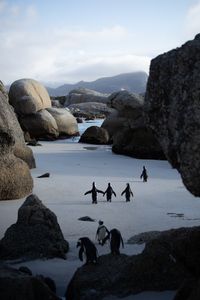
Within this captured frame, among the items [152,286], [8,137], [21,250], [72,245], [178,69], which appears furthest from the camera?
[8,137]

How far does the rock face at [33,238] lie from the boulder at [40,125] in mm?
28997

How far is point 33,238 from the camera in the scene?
10164 mm

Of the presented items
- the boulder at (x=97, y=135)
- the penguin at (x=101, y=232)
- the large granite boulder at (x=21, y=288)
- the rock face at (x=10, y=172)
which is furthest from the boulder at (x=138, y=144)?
the large granite boulder at (x=21, y=288)

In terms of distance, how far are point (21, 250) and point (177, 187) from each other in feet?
33.5

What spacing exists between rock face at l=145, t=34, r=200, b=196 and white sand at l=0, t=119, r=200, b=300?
85.8 inches

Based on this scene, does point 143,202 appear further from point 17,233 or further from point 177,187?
point 17,233

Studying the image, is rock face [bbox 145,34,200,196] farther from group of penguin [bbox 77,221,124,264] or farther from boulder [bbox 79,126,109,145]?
boulder [bbox 79,126,109,145]

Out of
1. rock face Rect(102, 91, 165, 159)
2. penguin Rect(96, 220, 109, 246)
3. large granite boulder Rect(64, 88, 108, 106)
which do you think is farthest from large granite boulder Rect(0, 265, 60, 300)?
large granite boulder Rect(64, 88, 108, 106)

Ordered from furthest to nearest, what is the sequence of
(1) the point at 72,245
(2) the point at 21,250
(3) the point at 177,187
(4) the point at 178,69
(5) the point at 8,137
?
1. (3) the point at 177,187
2. (5) the point at 8,137
3. (1) the point at 72,245
4. (2) the point at 21,250
5. (4) the point at 178,69

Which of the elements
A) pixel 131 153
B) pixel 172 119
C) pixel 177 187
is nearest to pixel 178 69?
pixel 172 119

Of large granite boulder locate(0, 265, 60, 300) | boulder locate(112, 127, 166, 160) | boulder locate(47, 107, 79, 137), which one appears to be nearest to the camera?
large granite boulder locate(0, 265, 60, 300)

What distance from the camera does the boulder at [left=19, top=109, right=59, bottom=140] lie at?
3956 cm

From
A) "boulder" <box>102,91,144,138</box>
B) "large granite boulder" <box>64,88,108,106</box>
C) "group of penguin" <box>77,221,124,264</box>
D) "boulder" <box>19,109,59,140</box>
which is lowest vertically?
"group of penguin" <box>77,221,124,264</box>

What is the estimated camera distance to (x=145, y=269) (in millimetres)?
8047
